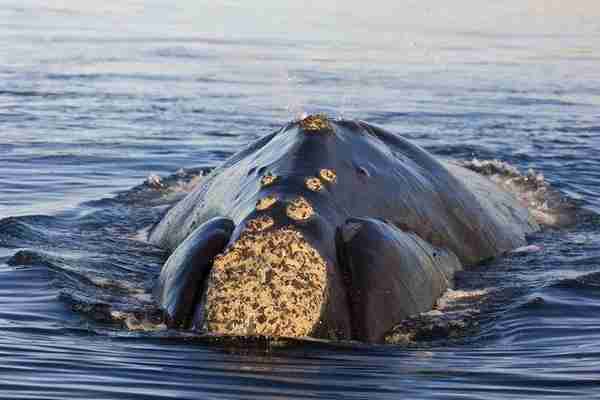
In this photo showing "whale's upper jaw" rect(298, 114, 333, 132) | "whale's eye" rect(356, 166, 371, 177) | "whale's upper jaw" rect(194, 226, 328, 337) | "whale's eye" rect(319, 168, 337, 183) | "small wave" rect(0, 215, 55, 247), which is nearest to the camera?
"whale's upper jaw" rect(194, 226, 328, 337)

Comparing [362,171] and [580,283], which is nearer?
[362,171]

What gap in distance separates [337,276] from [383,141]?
269cm

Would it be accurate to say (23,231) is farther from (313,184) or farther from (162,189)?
(313,184)

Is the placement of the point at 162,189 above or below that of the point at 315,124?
below

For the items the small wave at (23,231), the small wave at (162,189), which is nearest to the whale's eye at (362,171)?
the small wave at (23,231)

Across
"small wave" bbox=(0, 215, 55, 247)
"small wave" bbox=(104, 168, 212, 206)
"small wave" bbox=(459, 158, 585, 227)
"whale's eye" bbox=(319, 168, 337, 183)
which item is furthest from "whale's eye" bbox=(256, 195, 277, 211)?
"small wave" bbox=(104, 168, 212, 206)

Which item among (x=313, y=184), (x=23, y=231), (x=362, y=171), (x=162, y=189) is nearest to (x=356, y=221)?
(x=313, y=184)

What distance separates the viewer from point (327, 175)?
7496 millimetres

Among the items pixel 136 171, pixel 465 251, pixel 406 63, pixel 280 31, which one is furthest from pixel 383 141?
pixel 280 31

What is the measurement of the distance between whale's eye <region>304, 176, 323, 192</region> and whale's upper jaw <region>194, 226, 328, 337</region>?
31.0 inches

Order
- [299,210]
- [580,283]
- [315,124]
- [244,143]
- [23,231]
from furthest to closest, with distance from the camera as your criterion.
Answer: [244,143]
[23,231]
[580,283]
[315,124]
[299,210]

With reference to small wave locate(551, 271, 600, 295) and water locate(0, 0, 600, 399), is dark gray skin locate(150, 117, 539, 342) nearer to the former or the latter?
water locate(0, 0, 600, 399)

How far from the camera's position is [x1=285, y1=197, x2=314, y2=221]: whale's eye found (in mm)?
6754

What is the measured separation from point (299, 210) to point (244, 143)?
8.79 metres
